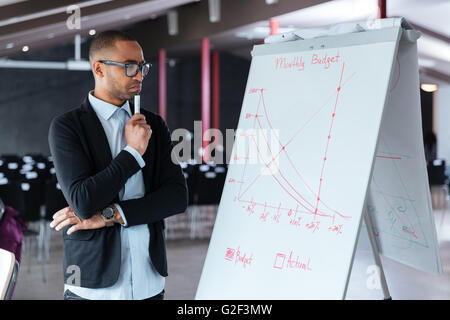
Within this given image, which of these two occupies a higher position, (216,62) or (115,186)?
(216,62)

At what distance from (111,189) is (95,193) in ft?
0.17

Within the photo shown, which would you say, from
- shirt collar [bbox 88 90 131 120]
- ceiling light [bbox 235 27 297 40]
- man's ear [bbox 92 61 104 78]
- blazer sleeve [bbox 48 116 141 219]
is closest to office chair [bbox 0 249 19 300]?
blazer sleeve [bbox 48 116 141 219]

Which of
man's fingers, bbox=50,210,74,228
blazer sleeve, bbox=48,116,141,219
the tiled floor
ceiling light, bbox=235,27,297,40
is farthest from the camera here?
ceiling light, bbox=235,27,297,40

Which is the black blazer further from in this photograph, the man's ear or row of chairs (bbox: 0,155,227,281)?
row of chairs (bbox: 0,155,227,281)

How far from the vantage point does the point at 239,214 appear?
2219 mm

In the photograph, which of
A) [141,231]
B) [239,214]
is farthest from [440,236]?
[141,231]

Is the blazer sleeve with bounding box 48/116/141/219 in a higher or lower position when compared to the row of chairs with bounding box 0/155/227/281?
Answer: higher

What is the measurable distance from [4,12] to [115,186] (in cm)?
612

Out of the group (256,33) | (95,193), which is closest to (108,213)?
(95,193)

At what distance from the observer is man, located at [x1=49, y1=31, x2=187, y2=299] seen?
1.79 meters

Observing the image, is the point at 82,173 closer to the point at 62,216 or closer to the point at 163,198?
the point at 62,216

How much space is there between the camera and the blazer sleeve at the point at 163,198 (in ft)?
6.06

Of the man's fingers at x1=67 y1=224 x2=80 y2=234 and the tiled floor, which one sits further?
the tiled floor
